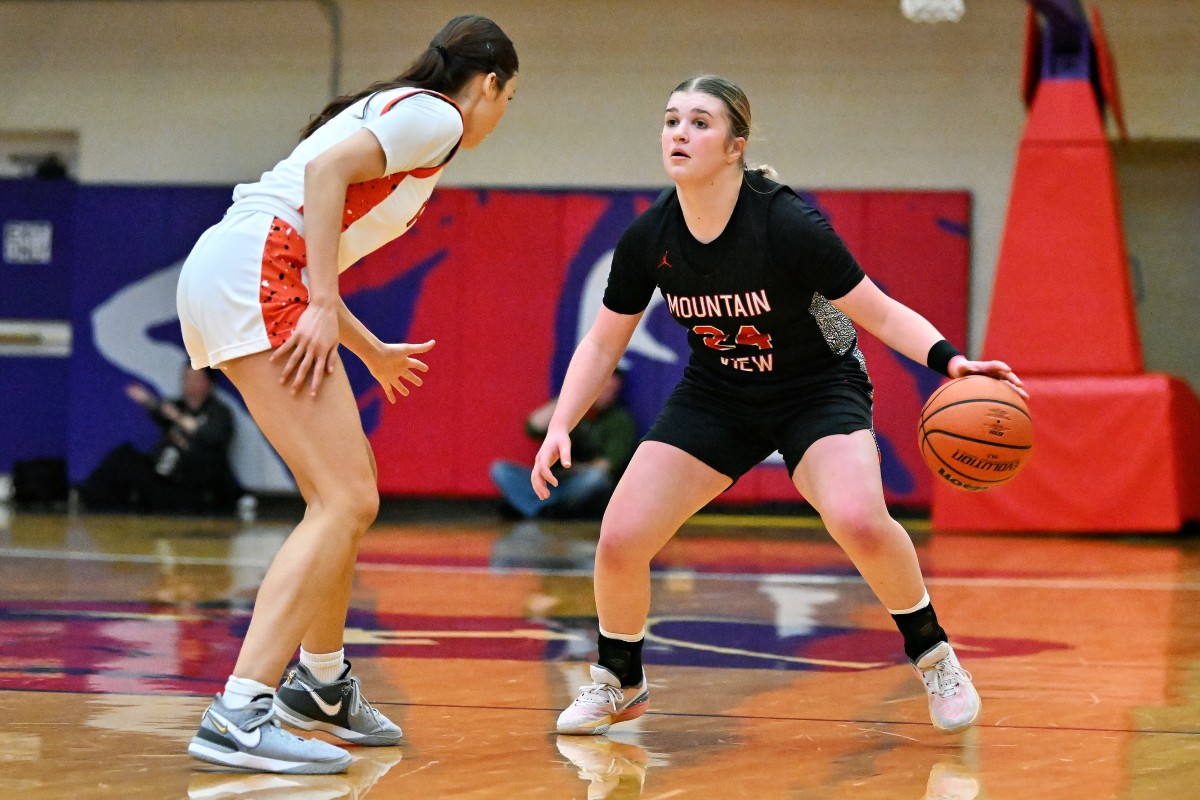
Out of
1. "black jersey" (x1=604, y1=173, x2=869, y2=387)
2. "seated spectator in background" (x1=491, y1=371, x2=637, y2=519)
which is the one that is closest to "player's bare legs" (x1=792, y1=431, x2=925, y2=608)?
"black jersey" (x1=604, y1=173, x2=869, y2=387)

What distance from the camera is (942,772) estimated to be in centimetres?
325

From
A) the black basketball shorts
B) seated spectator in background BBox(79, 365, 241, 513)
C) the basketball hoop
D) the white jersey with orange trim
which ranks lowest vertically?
seated spectator in background BBox(79, 365, 241, 513)

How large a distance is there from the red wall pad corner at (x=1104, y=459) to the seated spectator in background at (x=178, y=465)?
21.1 ft

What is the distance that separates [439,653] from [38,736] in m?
1.64

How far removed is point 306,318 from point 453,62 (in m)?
0.76

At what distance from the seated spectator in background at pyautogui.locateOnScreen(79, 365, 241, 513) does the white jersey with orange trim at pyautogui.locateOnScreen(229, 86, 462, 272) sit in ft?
27.7

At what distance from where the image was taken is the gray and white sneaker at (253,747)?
10.3 ft

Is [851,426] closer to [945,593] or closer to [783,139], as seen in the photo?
[945,593]

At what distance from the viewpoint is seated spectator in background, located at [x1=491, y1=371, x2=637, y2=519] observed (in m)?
10.8

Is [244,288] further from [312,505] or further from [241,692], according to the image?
[241,692]

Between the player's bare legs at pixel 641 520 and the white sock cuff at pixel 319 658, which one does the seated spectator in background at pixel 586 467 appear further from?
the white sock cuff at pixel 319 658

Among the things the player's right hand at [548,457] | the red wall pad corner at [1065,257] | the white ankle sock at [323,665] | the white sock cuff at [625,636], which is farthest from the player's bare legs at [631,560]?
the red wall pad corner at [1065,257]

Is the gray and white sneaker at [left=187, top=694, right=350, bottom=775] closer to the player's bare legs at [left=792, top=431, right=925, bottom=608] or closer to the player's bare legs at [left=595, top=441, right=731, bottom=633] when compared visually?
the player's bare legs at [left=595, top=441, right=731, bottom=633]

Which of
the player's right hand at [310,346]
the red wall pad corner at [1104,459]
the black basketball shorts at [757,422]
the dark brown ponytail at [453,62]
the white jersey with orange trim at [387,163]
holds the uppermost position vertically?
the dark brown ponytail at [453,62]
